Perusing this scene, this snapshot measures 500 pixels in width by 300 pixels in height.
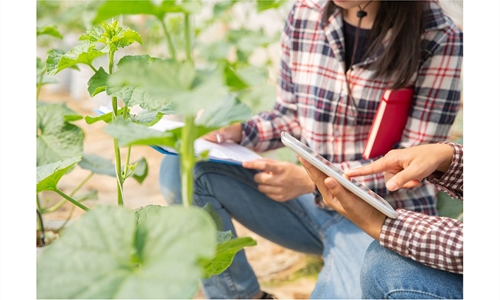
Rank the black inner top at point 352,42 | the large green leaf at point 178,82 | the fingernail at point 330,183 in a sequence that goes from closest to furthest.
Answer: the large green leaf at point 178,82, the fingernail at point 330,183, the black inner top at point 352,42

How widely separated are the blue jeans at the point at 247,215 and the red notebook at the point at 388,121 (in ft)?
0.59

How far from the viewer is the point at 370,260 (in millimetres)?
965

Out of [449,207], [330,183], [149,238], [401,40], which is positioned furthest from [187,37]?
[449,207]

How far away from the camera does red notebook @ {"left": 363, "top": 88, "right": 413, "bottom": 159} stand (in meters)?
1.18

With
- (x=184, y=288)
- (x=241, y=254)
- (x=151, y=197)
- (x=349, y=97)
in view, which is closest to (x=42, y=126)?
(x=241, y=254)

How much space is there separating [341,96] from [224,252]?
0.75 metres

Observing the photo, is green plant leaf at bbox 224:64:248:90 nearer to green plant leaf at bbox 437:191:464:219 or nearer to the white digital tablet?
the white digital tablet

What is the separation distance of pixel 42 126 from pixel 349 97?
2.15 feet

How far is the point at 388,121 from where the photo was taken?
120 cm

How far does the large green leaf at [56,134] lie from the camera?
1.24 meters

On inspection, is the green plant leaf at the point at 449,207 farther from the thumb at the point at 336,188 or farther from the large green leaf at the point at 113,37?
the large green leaf at the point at 113,37

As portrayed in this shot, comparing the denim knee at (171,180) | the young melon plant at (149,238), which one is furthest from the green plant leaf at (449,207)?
the young melon plant at (149,238)

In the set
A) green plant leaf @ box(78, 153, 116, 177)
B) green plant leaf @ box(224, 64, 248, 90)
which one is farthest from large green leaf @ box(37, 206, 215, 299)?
green plant leaf @ box(78, 153, 116, 177)

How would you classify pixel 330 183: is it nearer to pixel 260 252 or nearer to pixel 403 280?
pixel 403 280
